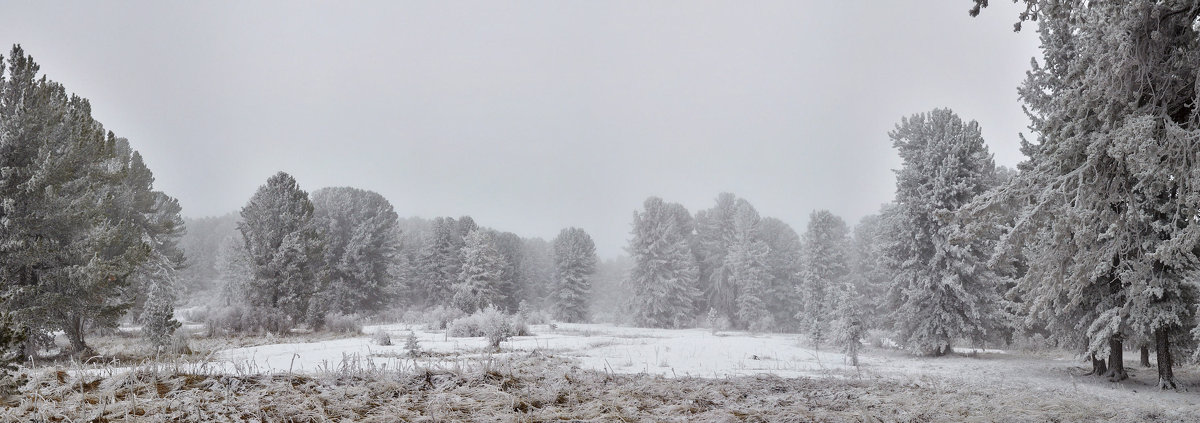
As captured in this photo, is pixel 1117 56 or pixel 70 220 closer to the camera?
pixel 1117 56

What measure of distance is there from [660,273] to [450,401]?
4292 cm

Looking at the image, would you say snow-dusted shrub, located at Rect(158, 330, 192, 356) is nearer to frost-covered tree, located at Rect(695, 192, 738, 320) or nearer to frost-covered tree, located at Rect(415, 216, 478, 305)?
frost-covered tree, located at Rect(415, 216, 478, 305)

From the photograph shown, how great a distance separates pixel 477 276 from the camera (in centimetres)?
4222

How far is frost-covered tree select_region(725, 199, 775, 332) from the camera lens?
43.8m

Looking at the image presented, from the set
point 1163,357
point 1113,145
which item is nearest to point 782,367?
point 1163,357

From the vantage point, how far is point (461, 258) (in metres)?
47.3

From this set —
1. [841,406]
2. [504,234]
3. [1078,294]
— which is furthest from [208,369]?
[504,234]

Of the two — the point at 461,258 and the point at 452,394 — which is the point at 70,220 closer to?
the point at 452,394

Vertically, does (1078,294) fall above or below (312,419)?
above

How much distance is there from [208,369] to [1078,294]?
28.6 feet

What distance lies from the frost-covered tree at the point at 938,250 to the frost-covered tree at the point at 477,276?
28082mm

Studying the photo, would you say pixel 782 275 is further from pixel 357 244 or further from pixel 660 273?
pixel 357 244

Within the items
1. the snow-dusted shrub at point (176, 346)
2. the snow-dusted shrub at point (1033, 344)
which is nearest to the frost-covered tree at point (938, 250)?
the snow-dusted shrub at point (1033, 344)

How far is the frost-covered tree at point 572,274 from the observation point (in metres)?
49.0
